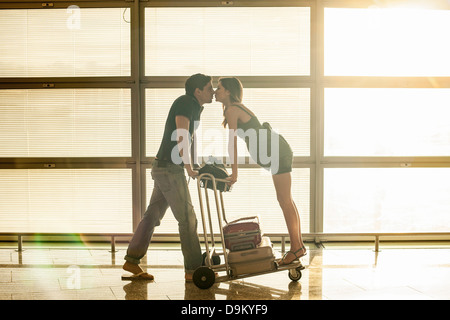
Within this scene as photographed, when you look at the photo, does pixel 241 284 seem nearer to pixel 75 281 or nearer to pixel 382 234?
pixel 75 281

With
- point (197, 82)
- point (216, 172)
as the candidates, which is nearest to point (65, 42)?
point (197, 82)

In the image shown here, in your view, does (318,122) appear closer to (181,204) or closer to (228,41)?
(228,41)

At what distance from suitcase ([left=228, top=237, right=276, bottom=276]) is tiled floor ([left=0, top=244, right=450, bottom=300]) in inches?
6.8

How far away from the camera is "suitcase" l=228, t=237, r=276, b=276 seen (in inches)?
185

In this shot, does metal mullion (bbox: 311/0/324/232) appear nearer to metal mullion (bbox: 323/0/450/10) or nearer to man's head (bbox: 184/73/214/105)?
metal mullion (bbox: 323/0/450/10)

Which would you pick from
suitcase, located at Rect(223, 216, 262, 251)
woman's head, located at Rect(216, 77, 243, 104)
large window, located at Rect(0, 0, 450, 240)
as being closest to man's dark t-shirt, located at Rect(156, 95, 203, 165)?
woman's head, located at Rect(216, 77, 243, 104)

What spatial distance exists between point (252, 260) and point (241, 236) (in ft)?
0.71

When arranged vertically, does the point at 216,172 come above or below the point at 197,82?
below

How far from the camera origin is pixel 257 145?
4.81 metres

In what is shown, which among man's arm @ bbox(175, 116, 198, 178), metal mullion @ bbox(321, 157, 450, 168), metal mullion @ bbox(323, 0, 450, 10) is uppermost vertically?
metal mullion @ bbox(323, 0, 450, 10)

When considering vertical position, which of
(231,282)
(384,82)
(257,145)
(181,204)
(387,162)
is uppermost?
(384,82)

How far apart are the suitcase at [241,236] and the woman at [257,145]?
1.15 feet

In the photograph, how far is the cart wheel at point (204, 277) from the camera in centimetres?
464

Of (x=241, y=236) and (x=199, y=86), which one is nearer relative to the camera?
(x=241, y=236)
